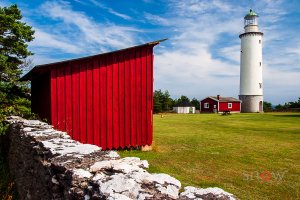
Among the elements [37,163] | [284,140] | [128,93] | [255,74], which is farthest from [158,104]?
[37,163]

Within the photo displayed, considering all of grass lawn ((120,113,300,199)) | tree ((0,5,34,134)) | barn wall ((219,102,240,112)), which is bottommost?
grass lawn ((120,113,300,199))

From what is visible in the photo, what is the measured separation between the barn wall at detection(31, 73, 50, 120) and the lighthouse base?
4456 cm

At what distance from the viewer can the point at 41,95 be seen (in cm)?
1247

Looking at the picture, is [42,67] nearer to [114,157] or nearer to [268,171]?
[114,157]

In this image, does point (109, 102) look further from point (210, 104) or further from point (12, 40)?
point (210, 104)

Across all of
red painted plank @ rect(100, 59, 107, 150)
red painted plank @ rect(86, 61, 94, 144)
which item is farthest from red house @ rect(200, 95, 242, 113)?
red painted plank @ rect(86, 61, 94, 144)

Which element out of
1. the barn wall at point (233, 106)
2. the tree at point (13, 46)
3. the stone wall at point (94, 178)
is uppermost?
the tree at point (13, 46)

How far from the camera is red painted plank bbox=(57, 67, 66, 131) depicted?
10.4m

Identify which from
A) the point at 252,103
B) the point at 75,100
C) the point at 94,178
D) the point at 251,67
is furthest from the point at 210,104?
the point at 94,178

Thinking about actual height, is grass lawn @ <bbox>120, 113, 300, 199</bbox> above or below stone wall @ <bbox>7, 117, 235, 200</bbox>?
below

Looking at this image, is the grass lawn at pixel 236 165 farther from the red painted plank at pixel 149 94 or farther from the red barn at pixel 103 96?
the red barn at pixel 103 96

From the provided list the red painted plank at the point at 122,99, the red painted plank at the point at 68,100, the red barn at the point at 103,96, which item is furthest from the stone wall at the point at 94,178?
the red painted plank at the point at 122,99

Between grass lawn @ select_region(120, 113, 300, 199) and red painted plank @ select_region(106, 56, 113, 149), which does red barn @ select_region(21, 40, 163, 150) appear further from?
grass lawn @ select_region(120, 113, 300, 199)

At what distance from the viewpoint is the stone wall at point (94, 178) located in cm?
252
